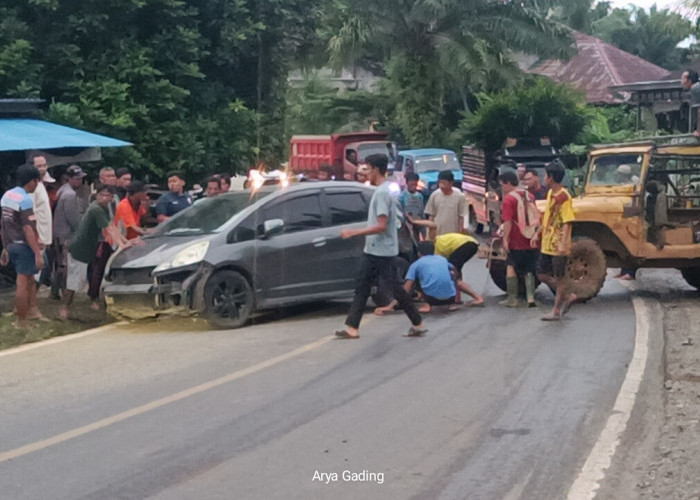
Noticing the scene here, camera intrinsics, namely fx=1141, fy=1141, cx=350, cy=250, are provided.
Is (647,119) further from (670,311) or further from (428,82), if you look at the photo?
(670,311)

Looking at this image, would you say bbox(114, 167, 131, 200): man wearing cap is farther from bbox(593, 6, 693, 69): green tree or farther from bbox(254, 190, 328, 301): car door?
bbox(593, 6, 693, 69): green tree

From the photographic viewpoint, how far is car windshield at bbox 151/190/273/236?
Answer: 13367 mm

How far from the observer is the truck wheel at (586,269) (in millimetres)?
14906

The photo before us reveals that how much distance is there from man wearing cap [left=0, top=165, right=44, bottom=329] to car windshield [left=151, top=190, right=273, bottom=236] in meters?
1.63

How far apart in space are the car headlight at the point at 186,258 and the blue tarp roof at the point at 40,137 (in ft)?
12.9

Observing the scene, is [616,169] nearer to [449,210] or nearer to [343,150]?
[449,210]

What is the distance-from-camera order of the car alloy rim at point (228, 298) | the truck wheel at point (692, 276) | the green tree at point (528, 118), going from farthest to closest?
1. the green tree at point (528, 118)
2. the truck wheel at point (692, 276)
3. the car alloy rim at point (228, 298)

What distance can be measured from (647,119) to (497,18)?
655 centimetres

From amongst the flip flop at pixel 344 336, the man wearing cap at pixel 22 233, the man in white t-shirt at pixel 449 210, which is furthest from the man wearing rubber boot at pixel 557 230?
the man wearing cap at pixel 22 233

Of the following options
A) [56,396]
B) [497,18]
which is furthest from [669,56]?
[56,396]

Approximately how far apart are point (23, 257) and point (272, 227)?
2.80 meters

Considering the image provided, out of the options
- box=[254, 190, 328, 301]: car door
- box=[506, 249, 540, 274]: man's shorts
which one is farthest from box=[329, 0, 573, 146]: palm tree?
box=[254, 190, 328, 301]: car door

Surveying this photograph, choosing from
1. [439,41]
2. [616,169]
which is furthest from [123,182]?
[439,41]

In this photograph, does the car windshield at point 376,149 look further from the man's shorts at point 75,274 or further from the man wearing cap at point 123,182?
the man's shorts at point 75,274
